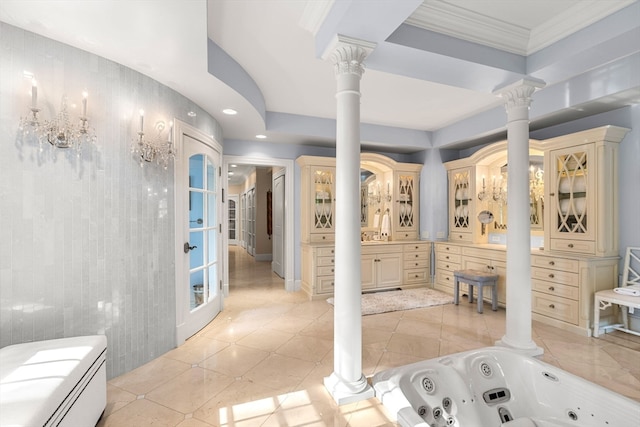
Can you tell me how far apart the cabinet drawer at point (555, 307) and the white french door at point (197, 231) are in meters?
3.86

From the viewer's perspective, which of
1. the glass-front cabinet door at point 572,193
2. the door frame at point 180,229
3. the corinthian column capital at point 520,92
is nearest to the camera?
the corinthian column capital at point 520,92

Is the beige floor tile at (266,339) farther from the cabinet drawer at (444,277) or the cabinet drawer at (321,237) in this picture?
the cabinet drawer at (444,277)

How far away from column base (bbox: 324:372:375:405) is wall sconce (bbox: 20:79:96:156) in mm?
2383

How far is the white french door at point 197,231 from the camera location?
117 inches

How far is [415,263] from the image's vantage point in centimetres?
521

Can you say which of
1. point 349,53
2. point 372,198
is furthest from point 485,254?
point 349,53

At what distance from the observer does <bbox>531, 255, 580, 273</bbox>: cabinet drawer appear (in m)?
3.27

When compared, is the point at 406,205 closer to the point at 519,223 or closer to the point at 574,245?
the point at 574,245

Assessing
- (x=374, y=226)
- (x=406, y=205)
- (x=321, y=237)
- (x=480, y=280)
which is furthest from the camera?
(x=374, y=226)

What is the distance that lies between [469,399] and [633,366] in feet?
5.09

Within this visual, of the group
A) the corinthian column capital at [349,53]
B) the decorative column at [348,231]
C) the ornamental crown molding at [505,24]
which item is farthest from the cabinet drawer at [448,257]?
the corinthian column capital at [349,53]

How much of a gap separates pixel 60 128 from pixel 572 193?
4.81 m

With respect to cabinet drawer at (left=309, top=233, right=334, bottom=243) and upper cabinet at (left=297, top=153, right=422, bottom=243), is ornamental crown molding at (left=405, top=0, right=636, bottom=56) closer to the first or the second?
upper cabinet at (left=297, top=153, right=422, bottom=243)

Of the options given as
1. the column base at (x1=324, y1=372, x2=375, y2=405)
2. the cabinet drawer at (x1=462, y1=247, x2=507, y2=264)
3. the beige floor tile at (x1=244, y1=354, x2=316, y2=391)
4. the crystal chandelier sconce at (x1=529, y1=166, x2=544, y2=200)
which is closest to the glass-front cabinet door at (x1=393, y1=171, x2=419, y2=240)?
the cabinet drawer at (x1=462, y1=247, x2=507, y2=264)
